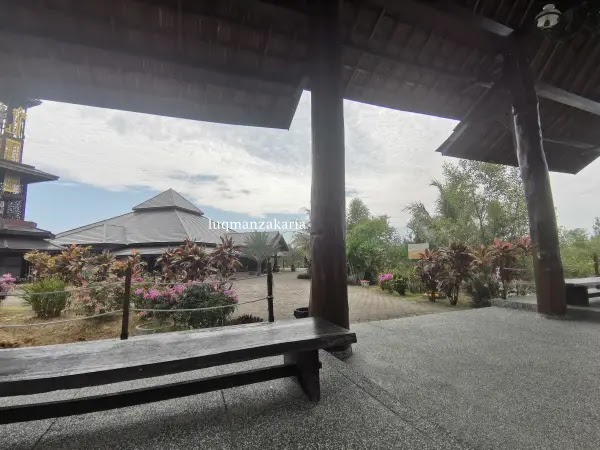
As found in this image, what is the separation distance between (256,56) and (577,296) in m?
5.95

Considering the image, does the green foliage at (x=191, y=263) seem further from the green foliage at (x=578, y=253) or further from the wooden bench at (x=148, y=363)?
the green foliage at (x=578, y=253)

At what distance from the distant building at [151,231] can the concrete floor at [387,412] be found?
423 inches

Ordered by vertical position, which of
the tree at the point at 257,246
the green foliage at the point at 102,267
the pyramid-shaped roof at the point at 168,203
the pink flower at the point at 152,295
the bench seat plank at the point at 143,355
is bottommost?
the pink flower at the point at 152,295

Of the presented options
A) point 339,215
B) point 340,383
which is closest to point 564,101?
point 339,215

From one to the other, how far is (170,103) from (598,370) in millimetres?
5436

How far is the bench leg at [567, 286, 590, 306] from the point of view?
4.10 m

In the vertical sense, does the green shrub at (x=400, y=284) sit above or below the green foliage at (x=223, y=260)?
below

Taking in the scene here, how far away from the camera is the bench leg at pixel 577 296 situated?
4.10 meters

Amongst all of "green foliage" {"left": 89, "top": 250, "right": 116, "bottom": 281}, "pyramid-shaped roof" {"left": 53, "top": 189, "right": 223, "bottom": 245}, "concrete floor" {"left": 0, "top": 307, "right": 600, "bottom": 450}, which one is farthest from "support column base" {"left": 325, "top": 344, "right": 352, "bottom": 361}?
"pyramid-shaped roof" {"left": 53, "top": 189, "right": 223, "bottom": 245}

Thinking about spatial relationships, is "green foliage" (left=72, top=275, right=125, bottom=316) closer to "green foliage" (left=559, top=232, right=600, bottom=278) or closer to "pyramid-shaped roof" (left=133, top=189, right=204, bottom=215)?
"green foliage" (left=559, top=232, right=600, bottom=278)

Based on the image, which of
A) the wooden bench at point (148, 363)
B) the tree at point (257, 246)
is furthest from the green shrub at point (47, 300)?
the tree at point (257, 246)

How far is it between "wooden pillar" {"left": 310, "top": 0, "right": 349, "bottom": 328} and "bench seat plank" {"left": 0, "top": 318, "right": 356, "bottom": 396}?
71cm

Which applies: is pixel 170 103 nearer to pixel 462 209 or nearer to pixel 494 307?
pixel 494 307

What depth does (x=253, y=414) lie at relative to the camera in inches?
65.7
